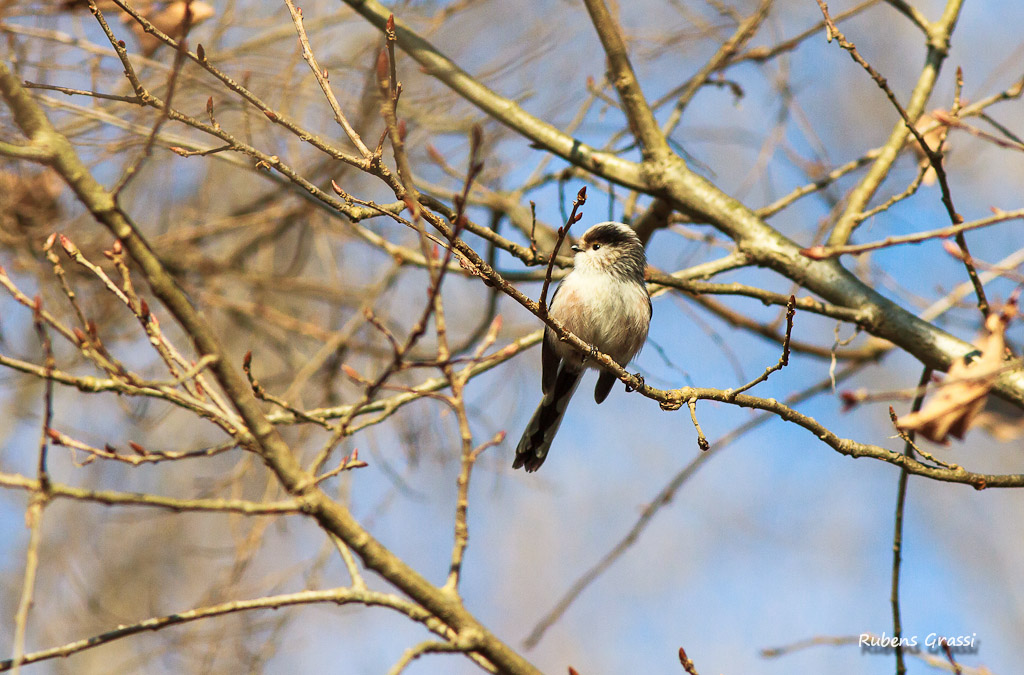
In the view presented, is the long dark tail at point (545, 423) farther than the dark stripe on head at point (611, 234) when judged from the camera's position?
No

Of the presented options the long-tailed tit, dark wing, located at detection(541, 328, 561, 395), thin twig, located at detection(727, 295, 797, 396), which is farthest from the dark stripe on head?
thin twig, located at detection(727, 295, 797, 396)

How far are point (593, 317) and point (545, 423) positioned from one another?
73 cm

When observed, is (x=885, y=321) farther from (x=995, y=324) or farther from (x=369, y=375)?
(x=369, y=375)

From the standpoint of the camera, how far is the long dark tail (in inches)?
180

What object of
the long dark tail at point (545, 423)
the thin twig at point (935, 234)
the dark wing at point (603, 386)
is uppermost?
the dark wing at point (603, 386)

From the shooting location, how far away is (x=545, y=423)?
4852mm

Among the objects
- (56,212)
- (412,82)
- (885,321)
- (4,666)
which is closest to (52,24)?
(56,212)

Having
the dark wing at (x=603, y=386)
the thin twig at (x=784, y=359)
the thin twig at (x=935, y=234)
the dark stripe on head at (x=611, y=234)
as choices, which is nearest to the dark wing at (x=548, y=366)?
the dark wing at (x=603, y=386)

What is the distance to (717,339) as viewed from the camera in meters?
5.04

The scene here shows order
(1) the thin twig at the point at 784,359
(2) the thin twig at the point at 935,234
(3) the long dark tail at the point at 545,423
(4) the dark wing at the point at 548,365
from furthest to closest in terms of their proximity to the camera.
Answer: (4) the dark wing at the point at 548,365 → (3) the long dark tail at the point at 545,423 → (1) the thin twig at the point at 784,359 → (2) the thin twig at the point at 935,234

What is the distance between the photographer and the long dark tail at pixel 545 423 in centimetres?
458

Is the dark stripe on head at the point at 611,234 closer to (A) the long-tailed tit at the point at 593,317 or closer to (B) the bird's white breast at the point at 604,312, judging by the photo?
(A) the long-tailed tit at the point at 593,317

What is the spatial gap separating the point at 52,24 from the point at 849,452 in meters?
4.94

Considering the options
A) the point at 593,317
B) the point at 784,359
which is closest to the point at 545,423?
the point at 593,317
